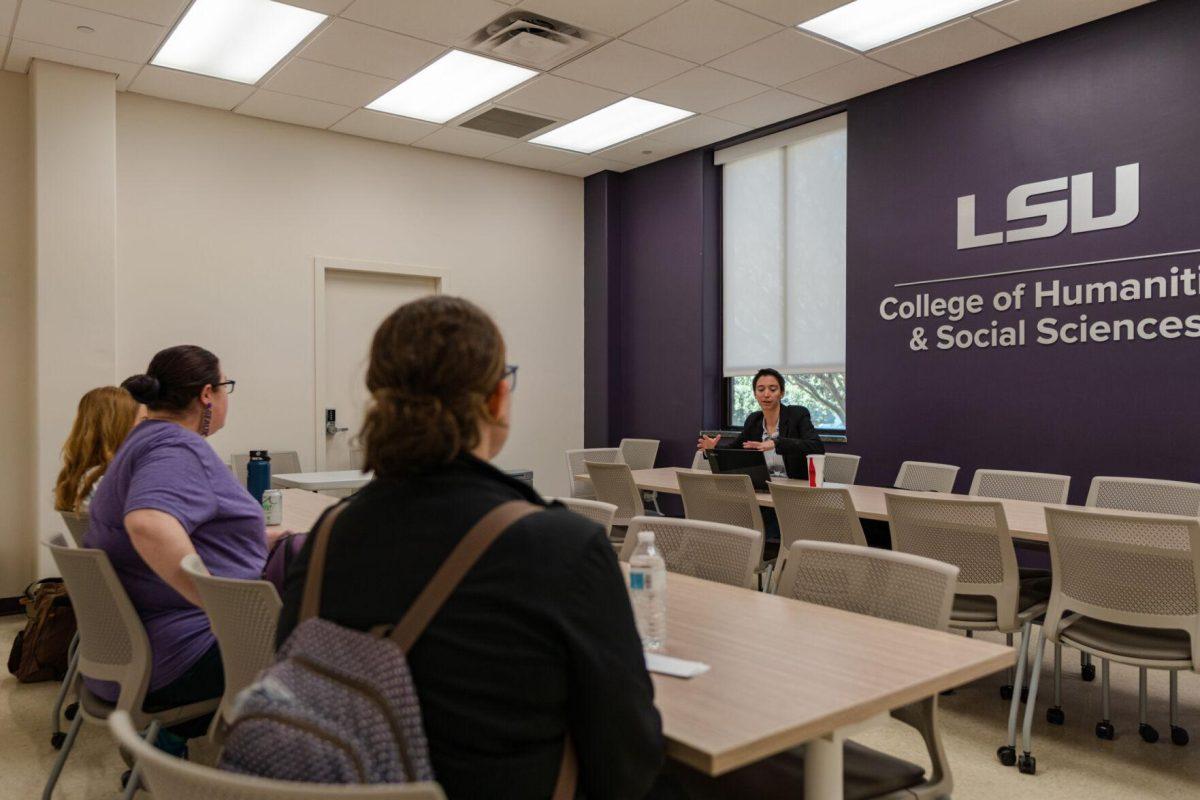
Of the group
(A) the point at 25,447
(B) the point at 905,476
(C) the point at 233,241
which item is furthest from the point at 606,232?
(A) the point at 25,447

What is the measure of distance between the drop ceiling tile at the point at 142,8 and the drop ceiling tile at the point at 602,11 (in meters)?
1.75

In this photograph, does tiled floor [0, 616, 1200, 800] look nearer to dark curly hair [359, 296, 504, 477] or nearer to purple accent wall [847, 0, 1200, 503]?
purple accent wall [847, 0, 1200, 503]

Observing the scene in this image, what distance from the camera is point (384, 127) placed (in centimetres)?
634

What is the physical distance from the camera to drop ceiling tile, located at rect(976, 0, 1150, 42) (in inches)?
176

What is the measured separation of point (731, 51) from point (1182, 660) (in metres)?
3.83

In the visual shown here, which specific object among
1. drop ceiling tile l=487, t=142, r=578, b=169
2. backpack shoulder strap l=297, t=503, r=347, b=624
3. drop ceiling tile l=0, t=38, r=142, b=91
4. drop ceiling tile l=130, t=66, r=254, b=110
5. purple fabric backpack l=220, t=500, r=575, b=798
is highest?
→ drop ceiling tile l=0, t=38, r=142, b=91

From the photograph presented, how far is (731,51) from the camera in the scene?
→ 508cm

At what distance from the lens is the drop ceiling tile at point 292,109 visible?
18.8 ft

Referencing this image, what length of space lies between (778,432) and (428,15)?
9.90ft

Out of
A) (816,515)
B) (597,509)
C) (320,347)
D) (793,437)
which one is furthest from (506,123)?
(597,509)

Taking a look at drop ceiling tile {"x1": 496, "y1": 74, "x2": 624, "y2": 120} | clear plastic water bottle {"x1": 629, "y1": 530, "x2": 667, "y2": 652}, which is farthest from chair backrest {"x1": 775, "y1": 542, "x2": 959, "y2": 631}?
drop ceiling tile {"x1": 496, "y1": 74, "x2": 624, "y2": 120}

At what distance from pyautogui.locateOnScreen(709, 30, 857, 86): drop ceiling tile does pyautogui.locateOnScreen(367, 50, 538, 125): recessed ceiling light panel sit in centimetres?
126

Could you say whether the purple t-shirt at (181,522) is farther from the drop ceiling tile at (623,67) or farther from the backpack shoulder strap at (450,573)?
the drop ceiling tile at (623,67)

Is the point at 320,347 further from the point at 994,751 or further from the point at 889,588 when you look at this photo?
the point at 889,588
